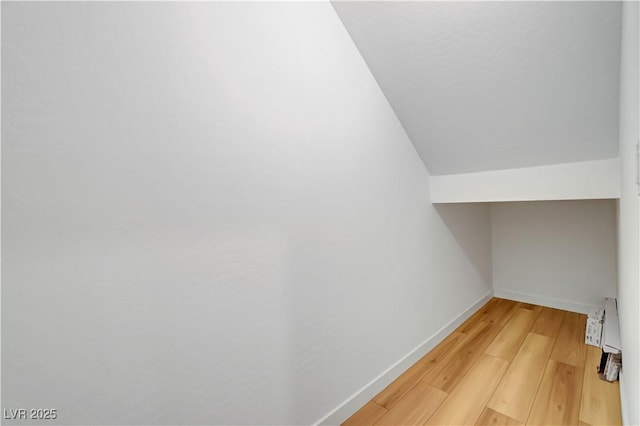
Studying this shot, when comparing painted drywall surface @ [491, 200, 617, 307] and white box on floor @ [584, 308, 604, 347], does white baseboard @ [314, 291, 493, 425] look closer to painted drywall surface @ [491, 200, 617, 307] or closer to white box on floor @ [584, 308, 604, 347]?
white box on floor @ [584, 308, 604, 347]

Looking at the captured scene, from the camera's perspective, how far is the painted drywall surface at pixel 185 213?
24.2 inches

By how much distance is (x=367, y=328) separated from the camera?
1417mm

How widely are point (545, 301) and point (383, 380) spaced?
6.92ft

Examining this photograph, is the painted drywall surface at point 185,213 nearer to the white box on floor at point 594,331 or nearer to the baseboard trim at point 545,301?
the white box on floor at point 594,331

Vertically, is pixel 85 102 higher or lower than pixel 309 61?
lower

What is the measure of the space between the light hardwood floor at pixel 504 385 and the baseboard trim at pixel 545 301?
29 centimetres

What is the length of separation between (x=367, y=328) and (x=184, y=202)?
3.77ft

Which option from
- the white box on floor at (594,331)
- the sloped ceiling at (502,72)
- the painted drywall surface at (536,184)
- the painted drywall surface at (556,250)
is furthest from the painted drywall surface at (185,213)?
the painted drywall surface at (556,250)

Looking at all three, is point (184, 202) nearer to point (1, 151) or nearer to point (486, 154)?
point (1, 151)

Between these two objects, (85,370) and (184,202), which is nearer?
(85,370)

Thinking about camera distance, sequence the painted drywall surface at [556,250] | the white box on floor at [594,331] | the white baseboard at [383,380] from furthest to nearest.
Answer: the painted drywall surface at [556,250]
the white box on floor at [594,331]
the white baseboard at [383,380]

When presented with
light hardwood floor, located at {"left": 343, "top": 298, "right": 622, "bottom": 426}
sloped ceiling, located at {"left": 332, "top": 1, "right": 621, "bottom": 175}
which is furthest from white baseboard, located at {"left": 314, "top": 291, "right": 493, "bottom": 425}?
sloped ceiling, located at {"left": 332, "top": 1, "right": 621, "bottom": 175}

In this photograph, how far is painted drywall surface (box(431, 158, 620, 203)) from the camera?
4.29ft

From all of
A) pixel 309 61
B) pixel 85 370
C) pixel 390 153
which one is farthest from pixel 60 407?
pixel 390 153
